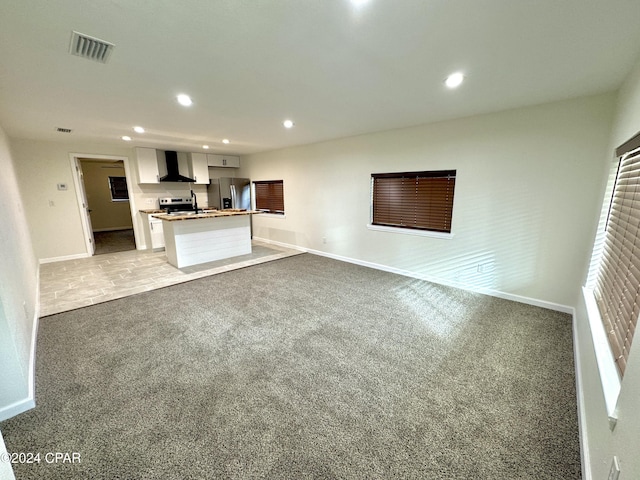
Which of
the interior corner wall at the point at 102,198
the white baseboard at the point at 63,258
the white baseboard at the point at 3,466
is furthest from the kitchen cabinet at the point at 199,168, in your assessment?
the white baseboard at the point at 3,466

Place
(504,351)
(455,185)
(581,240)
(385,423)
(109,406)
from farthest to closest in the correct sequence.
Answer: (455,185)
(581,240)
(504,351)
(109,406)
(385,423)

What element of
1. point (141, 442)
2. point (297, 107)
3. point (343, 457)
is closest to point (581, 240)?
point (343, 457)

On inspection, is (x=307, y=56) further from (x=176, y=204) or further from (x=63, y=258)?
(x=63, y=258)

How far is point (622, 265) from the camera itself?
1.58 m

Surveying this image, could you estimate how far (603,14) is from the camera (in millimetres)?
1397

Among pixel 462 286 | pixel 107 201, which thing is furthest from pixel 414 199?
pixel 107 201

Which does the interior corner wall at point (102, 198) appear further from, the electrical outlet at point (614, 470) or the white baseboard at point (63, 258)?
the electrical outlet at point (614, 470)

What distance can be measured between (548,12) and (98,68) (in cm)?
309

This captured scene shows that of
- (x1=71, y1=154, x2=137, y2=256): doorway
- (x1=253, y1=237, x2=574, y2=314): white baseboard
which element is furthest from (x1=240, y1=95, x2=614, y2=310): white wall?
(x1=71, y1=154, x2=137, y2=256): doorway

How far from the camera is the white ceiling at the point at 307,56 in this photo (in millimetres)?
1385

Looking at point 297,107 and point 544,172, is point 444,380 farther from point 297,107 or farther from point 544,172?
point 297,107

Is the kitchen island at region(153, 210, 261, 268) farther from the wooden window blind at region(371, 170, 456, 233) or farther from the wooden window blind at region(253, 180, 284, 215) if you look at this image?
the wooden window blind at region(371, 170, 456, 233)

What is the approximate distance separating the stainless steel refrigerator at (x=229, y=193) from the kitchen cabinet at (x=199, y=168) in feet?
1.11

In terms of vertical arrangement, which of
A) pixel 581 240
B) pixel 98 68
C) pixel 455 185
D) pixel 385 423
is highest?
pixel 98 68
